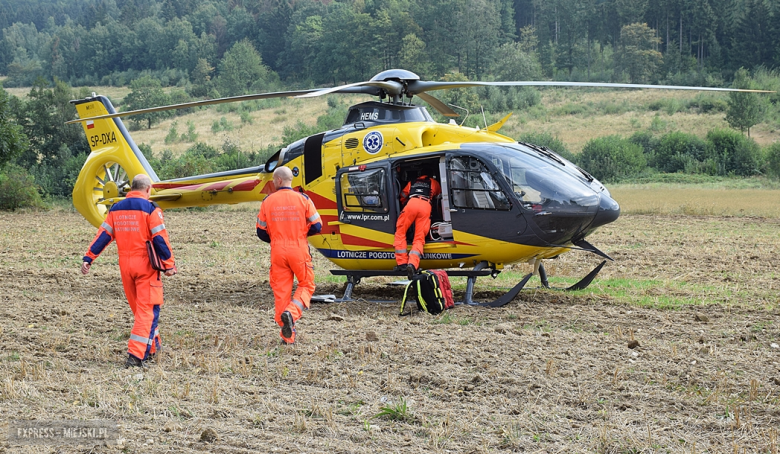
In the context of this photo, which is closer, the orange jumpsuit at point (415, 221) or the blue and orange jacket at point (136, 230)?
the blue and orange jacket at point (136, 230)

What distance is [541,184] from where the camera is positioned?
369 inches

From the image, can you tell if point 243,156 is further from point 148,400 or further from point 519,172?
point 148,400

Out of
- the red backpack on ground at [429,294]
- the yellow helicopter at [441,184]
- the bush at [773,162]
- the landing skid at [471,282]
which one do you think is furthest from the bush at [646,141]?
the red backpack on ground at [429,294]

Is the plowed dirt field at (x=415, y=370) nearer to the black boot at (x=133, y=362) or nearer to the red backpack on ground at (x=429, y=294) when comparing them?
the black boot at (x=133, y=362)

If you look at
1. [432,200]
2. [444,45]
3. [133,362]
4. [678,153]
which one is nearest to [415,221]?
[432,200]

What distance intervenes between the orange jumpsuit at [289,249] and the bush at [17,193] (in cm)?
2120

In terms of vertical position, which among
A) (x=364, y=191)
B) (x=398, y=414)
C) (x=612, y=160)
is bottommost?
(x=612, y=160)

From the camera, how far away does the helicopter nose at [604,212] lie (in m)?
9.38

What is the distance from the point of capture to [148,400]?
5.97m

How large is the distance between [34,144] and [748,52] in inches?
2394

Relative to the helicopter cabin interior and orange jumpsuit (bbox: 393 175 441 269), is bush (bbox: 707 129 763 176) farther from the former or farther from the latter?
orange jumpsuit (bbox: 393 175 441 269)

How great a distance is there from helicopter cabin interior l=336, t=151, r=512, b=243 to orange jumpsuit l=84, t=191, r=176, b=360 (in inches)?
143

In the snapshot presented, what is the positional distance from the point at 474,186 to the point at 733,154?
115ft

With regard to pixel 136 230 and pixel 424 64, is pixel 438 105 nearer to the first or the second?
pixel 136 230
